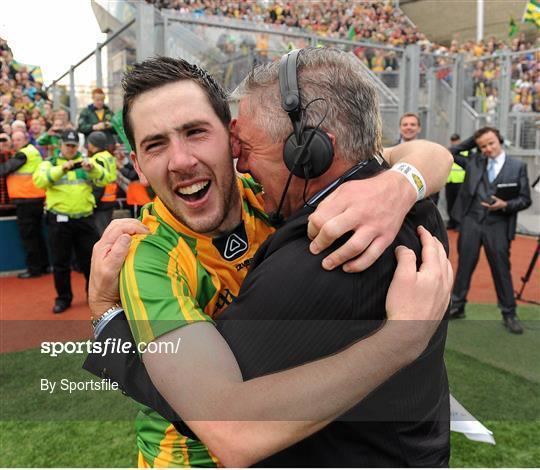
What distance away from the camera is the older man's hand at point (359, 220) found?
0.96m

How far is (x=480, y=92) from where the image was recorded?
34.0 feet

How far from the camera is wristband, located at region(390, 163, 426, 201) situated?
1.29 metres

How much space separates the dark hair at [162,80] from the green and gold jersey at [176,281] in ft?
1.03

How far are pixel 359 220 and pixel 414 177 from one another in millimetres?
377

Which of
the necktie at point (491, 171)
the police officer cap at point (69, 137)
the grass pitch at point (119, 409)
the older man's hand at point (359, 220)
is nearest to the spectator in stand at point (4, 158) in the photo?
the police officer cap at point (69, 137)

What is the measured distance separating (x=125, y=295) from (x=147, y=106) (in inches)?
22.3

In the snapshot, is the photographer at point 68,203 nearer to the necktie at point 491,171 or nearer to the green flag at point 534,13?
the necktie at point 491,171

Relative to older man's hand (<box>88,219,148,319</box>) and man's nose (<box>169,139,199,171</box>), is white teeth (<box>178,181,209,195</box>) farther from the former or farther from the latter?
older man's hand (<box>88,219,148,319</box>)

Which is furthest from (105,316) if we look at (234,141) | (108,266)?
(234,141)

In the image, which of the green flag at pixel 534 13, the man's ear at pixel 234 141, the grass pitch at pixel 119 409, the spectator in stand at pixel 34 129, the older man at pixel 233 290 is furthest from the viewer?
the green flag at pixel 534 13

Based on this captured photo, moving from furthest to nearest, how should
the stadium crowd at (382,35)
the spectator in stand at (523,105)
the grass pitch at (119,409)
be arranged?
the spectator in stand at (523,105), the stadium crowd at (382,35), the grass pitch at (119,409)

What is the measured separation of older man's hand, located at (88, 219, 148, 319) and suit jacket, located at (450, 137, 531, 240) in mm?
4731

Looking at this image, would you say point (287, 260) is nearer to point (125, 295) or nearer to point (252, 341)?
point (252, 341)

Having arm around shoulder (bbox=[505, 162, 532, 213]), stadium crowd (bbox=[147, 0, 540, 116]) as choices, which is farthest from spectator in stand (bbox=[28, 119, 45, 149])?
arm around shoulder (bbox=[505, 162, 532, 213])
